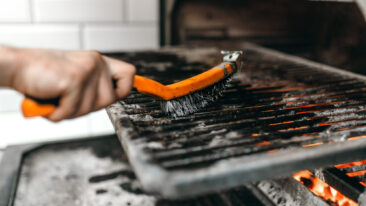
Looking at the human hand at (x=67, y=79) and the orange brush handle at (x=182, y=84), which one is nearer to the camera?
the human hand at (x=67, y=79)

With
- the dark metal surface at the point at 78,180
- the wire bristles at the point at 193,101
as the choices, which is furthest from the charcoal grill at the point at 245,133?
the dark metal surface at the point at 78,180

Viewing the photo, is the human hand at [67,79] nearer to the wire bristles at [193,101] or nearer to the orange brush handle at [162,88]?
the orange brush handle at [162,88]

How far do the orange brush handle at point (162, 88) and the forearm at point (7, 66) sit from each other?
0.11ft

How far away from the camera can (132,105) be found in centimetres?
68

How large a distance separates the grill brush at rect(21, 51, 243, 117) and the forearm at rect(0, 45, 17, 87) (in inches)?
1.3

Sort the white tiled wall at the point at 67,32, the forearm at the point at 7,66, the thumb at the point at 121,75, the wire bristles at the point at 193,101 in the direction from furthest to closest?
the white tiled wall at the point at 67,32, the wire bristles at the point at 193,101, the thumb at the point at 121,75, the forearm at the point at 7,66

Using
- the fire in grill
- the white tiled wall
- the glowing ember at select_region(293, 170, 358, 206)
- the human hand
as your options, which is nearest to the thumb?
the human hand

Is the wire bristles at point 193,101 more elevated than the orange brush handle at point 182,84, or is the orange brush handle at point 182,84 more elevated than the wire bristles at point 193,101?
the orange brush handle at point 182,84

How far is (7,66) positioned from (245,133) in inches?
15.7

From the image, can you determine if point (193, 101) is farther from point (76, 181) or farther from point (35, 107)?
point (76, 181)

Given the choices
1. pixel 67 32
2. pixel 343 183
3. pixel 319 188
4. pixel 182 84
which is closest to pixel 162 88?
pixel 182 84

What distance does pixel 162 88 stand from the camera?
57 centimetres

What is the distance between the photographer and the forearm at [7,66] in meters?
0.38

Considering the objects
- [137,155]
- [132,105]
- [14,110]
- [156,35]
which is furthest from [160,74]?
[14,110]
